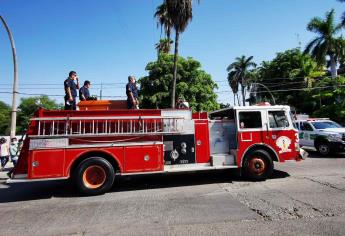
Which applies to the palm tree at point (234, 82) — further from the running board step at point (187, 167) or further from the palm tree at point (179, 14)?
the running board step at point (187, 167)

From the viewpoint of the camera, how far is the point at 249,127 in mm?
9328

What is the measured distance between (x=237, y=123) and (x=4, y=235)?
674 cm

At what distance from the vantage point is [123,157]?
8211 mm

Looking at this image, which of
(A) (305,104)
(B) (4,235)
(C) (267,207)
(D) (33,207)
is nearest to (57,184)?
(D) (33,207)

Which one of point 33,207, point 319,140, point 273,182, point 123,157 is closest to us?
point 33,207

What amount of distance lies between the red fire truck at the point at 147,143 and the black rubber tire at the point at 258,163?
3cm

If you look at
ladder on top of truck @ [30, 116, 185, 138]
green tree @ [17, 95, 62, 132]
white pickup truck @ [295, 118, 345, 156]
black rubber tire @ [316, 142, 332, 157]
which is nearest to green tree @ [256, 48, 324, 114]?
white pickup truck @ [295, 118, 345, 156]

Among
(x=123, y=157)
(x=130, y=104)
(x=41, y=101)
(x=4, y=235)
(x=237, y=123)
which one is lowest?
(x=4, y=235)

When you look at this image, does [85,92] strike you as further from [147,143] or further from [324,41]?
[324,41]

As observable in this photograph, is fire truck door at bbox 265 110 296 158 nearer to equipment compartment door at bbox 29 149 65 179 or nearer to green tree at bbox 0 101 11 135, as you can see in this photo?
equipment compartment door at bbox 29 149 65 179

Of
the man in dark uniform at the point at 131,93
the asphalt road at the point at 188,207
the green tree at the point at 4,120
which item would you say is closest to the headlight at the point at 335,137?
the asphalt road at the point at 188,207

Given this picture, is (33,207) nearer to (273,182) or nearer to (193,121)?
(193,121)

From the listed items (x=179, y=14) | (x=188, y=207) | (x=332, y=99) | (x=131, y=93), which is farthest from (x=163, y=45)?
(x=188, y=207)

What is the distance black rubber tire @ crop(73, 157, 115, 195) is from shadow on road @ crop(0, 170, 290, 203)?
0.37m
